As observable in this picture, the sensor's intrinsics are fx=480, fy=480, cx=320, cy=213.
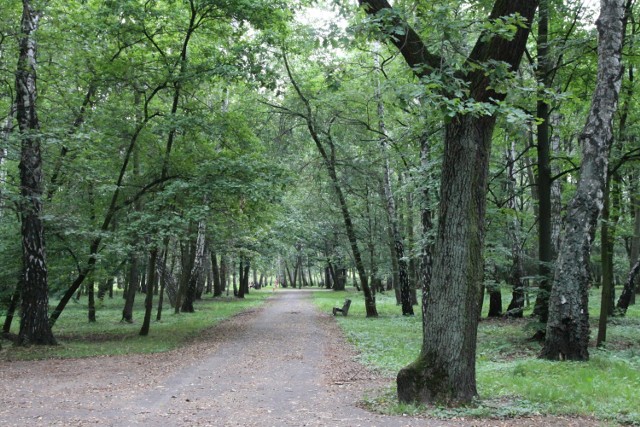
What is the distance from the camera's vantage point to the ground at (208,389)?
5898 mm

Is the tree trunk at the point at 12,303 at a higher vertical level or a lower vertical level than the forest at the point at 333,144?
lower

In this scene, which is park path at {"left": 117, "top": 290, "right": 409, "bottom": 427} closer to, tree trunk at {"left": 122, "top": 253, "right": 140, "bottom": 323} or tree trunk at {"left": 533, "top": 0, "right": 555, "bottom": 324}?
tree trunk at {"left": 533, "top": 0, "right": 555, "bottom": 324}

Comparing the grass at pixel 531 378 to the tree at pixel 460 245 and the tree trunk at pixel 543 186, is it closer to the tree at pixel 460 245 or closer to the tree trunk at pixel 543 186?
the tree at pixel 460 245

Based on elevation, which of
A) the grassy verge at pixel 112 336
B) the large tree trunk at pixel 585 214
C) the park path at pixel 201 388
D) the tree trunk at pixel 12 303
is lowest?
the grassy verge at pixel 112 336

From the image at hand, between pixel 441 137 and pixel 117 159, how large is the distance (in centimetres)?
1036

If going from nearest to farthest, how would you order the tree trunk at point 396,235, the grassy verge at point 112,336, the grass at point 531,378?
the grass at point 531,378
the grassy verge at point 112,336
the tree trunk at point 396,235

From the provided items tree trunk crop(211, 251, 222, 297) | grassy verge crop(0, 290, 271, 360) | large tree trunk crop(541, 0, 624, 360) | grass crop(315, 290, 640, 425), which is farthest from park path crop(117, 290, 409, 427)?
tree trunk crop(211, 251, 222, 297)

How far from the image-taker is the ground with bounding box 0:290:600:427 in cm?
590

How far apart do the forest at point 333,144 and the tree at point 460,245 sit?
2 cm

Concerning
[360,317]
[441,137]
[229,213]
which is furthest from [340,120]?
[441,137]

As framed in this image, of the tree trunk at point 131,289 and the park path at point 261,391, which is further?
the tree trunk at point 131,289

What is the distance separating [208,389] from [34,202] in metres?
7.09

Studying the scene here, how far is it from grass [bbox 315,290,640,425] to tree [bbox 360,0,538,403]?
0.37 m

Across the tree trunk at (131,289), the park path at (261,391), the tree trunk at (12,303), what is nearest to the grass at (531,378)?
the park path at (261,391)
